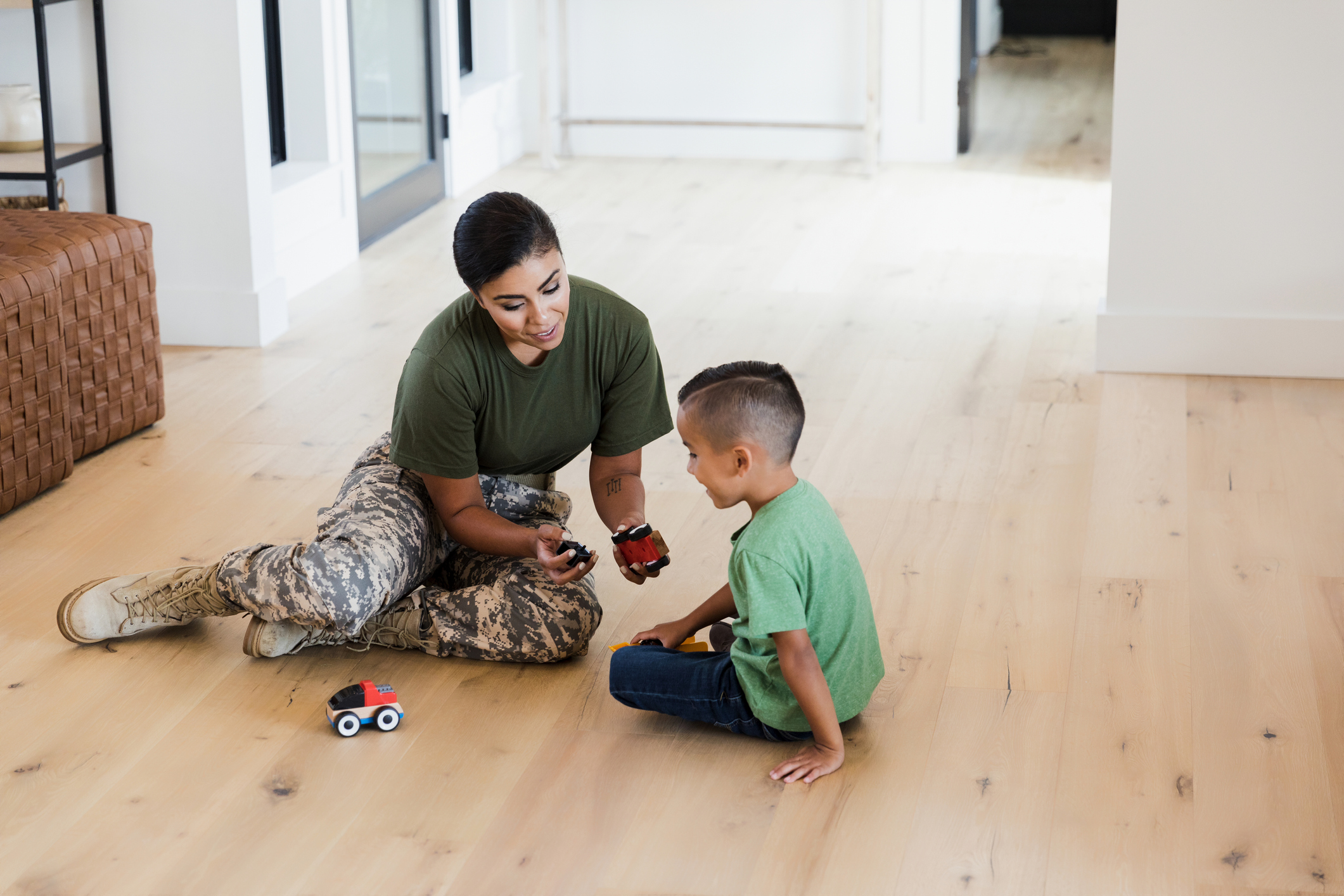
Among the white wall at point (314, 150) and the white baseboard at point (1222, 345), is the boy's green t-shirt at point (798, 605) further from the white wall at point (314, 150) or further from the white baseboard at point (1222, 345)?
the white wall at point (314, 150)

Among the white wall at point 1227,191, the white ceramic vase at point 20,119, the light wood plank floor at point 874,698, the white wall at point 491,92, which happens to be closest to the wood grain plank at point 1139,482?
the light wood plank floor at point 874,698

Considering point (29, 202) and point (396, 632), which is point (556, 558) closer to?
point (396, 632)

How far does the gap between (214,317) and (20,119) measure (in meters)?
0.64

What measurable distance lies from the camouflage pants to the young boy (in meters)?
0.24

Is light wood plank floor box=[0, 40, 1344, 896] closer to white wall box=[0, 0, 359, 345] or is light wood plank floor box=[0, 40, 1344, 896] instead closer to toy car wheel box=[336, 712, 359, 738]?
toy car wheel box=[336, 712, 359, 738]

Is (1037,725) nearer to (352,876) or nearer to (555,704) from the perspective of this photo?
(555,704)

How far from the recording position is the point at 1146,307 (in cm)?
342

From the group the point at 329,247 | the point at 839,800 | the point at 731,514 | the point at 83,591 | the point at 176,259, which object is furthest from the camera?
the point at 329,247

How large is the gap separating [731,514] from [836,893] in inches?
45.9

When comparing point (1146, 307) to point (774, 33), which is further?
point (774, 33)

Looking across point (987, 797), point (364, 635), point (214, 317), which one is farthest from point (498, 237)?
point (214, 317)

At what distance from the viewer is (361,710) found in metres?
1.94

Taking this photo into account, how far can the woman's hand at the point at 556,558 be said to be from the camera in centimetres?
196

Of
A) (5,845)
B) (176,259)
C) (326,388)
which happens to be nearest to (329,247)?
(176,259)
